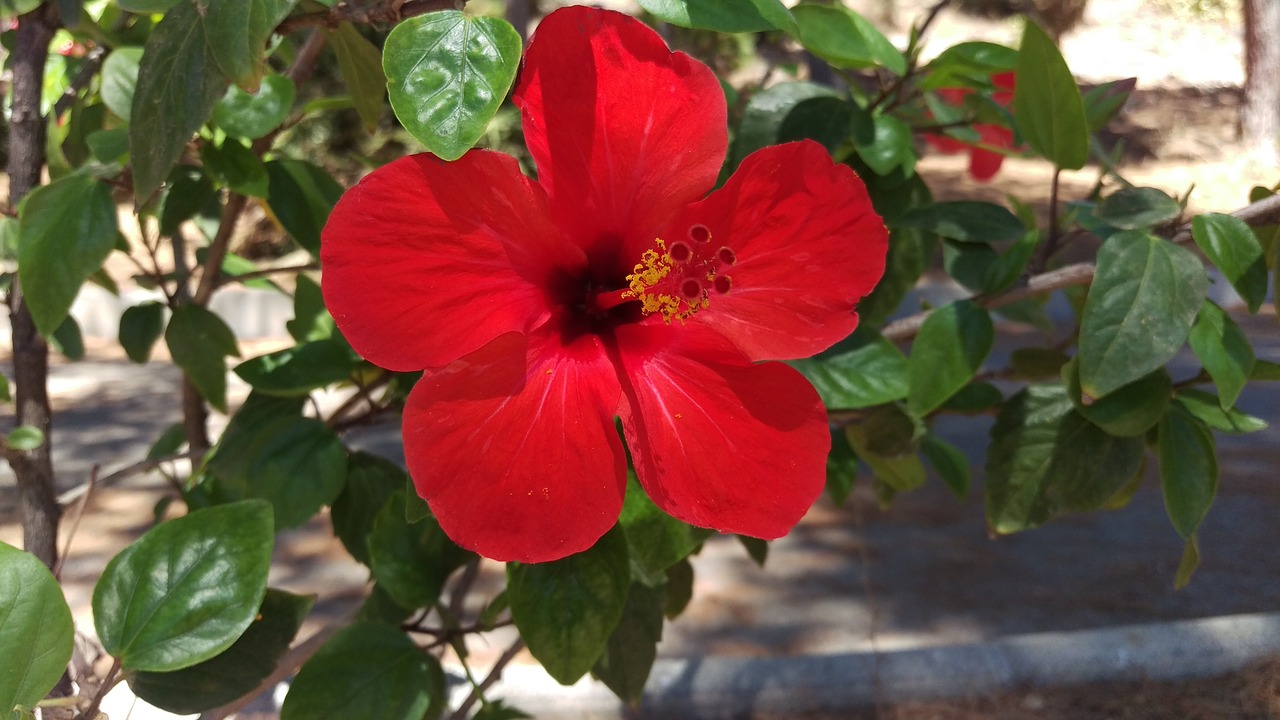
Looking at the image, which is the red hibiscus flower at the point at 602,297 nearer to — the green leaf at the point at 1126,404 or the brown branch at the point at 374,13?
the brown branch at the point at 374,13

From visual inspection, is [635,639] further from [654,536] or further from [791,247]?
[791,247]

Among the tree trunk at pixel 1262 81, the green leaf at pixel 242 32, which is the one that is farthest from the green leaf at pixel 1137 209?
the tree trunk at pixel 1262 81

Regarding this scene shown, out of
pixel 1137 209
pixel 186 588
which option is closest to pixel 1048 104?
pixel 1137 209

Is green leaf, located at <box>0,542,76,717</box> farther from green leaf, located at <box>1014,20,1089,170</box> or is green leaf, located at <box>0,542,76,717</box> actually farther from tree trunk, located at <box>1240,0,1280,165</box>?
tree trunk, located at <box>1240,0,1280,165</box>

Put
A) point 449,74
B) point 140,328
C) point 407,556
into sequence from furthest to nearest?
1. point 140,328
2. point 407,556
3. point 449,74

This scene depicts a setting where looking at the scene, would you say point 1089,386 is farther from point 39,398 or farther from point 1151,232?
point 39,398

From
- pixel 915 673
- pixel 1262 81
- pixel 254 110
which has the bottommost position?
pixel 1262 81
